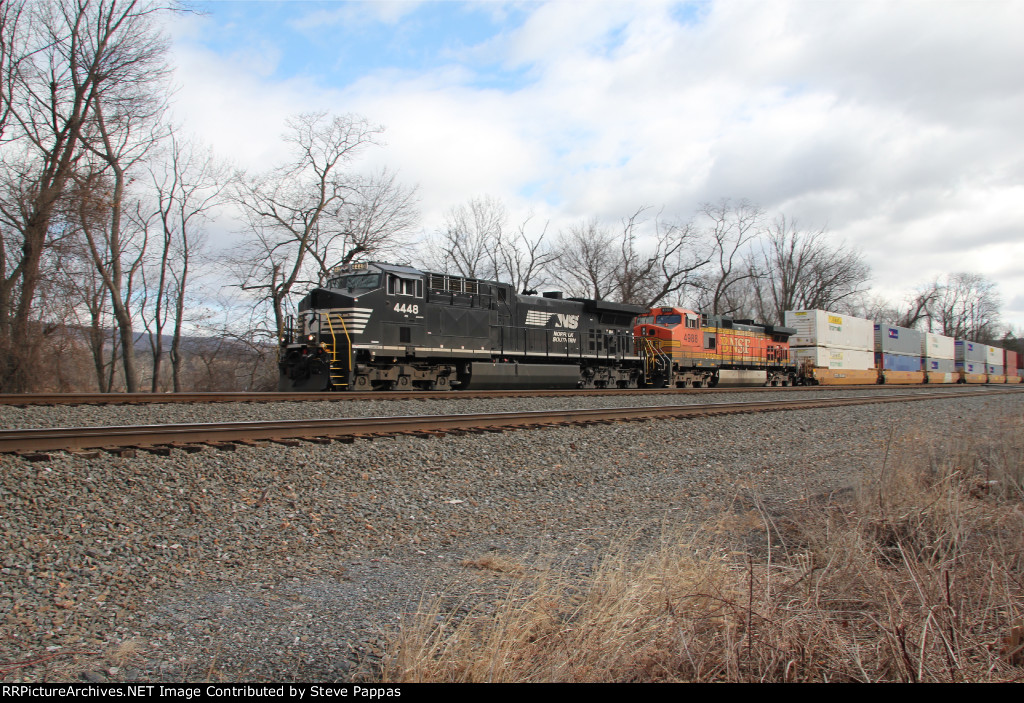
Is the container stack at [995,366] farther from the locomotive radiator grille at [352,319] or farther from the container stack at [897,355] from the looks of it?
the locomotive radiator grille at [352,319]

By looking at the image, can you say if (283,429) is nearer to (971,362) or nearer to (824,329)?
(824,329)

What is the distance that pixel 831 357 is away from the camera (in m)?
29.8

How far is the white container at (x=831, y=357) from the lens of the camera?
95.1ft

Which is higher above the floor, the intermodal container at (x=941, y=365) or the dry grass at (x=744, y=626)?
the intermodal container at (x=941, y=365)

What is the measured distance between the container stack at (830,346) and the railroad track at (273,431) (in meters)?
21.7

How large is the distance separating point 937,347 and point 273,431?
1754 inches

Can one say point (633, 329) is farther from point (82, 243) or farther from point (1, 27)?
point (1, 27)

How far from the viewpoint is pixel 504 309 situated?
56.6 feet

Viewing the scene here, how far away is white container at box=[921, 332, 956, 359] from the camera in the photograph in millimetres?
38031

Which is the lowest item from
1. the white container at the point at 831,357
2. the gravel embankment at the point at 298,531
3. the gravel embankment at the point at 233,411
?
the gravel embankment at the point at 298,531

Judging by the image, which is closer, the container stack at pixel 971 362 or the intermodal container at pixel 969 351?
the container stack at pixel 971 362

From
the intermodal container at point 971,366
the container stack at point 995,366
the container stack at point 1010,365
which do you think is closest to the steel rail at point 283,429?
the intermodal container at point 971,366

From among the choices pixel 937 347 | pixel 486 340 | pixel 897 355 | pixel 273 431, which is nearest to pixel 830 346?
pixel 897 355

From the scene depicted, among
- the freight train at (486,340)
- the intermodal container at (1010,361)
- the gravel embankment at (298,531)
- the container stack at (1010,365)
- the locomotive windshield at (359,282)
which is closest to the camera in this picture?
the gravel embankment at (298,531)
